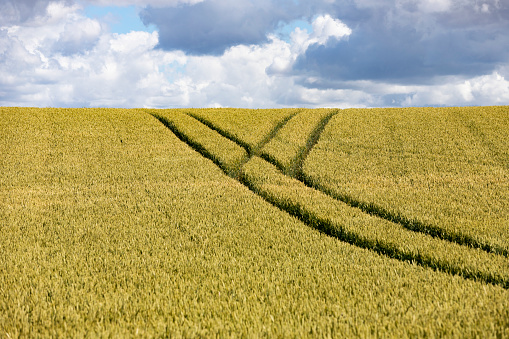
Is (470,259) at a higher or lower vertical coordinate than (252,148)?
lower

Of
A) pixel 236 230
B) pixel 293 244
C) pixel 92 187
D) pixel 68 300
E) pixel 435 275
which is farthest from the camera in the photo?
pixel 92 187

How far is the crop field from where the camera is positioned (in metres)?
6.26

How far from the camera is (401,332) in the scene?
222 inches

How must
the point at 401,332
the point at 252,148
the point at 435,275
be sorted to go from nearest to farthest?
1. the point at 401,332
2. the point at 435,275
3. the point at 252,148

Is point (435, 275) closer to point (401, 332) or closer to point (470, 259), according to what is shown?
point (470, 259)

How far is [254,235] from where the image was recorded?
10672mm

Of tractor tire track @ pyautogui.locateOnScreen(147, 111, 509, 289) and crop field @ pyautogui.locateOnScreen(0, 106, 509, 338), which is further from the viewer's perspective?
tractor tire track @ pyautogui.locateOnScreen(147, 111, 509, 289)

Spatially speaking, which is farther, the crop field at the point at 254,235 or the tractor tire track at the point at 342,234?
the tractor tire track at the point at 342,234

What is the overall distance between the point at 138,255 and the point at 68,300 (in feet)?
7.70

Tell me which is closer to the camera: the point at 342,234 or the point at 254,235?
the point at 254,235

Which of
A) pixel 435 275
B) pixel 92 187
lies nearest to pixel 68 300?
pixel 435 275

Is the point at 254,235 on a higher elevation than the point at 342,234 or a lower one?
higher

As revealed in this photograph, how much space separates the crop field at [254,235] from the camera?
6.26m

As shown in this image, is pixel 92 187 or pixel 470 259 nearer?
pixel 470 259
